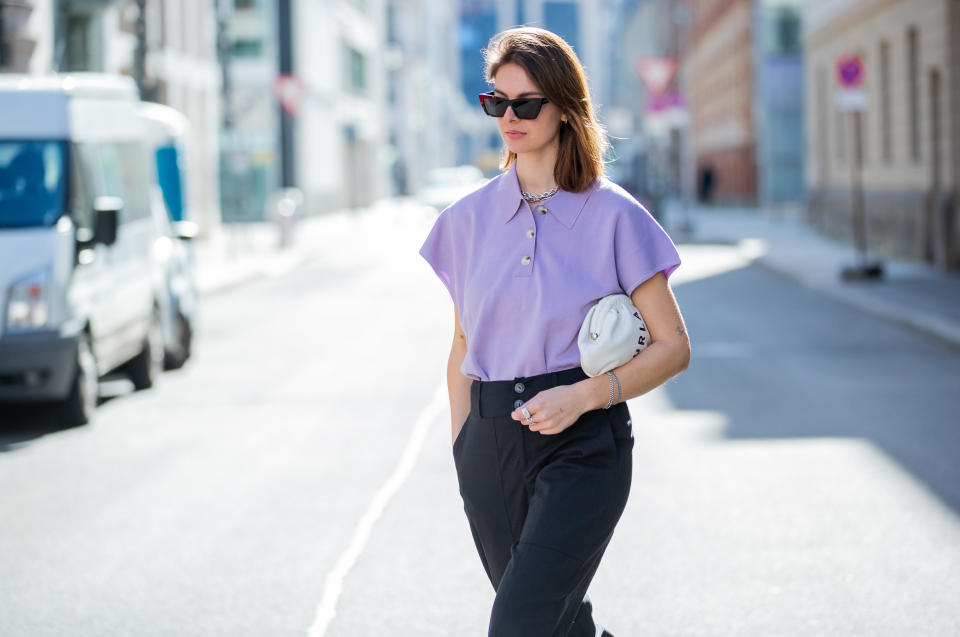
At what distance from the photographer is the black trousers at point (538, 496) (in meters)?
3.27

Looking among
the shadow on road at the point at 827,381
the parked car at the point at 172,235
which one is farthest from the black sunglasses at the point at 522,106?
the parked car at the point at 172,235

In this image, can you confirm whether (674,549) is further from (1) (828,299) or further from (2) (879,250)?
(2) (879,250)

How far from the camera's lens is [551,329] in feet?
11.2

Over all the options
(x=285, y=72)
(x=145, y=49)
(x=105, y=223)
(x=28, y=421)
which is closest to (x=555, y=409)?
(x=105, y=223)

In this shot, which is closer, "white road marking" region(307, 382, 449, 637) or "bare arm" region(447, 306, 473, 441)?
"bare arm" region(447, 306, 473, 441)

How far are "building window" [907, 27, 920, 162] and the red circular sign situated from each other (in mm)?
6299

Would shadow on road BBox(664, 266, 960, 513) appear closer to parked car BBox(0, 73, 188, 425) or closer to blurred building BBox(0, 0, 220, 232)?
parked car BBox(0, 73, 188, 425)

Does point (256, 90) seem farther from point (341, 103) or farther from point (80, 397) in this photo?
point (80, 397)

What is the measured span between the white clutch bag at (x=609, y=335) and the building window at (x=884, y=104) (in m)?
26.5

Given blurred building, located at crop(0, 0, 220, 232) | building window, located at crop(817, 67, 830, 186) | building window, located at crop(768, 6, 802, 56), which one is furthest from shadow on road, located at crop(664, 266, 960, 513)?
building window, located at crop(768, 6, 802, 56)

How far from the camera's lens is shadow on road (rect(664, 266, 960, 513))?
362 inches

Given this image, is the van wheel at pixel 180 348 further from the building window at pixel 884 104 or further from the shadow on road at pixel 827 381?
the building window at pixel 884 104

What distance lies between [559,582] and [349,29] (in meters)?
66.8

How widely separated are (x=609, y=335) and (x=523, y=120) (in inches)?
21.1
